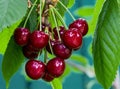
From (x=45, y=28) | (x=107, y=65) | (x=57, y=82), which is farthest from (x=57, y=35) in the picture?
(x=57, y=82)

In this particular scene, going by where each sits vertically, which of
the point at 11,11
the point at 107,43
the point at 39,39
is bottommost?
the point at 107,43

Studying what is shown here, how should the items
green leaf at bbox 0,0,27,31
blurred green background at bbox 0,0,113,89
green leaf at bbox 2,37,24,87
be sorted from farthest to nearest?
1. blurred green background at bbox 0,0,113,89
2. green leaf at bbox 2,37,24,87
3. green leaf at bbox 0,0,27,31

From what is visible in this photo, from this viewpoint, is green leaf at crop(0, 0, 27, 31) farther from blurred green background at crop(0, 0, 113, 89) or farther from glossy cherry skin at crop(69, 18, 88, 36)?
blurred green background at crop(0, 0, 113, 89)

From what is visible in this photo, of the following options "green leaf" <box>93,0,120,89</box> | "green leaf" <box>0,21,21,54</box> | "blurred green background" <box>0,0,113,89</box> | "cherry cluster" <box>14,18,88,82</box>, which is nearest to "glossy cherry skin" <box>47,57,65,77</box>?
"cherry cluster" <box>14,18,88,82</box>

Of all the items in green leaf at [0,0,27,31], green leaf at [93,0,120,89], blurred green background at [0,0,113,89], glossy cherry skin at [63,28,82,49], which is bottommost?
blurred green background at [0,0,113,89]

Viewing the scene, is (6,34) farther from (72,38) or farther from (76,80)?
(76,80)

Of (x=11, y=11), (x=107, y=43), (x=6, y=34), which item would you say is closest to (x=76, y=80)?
(x=6, y=34)

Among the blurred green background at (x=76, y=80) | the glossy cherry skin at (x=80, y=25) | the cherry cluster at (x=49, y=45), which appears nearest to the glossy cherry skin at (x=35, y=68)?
the cherry cluster at (x=49, y=45)
